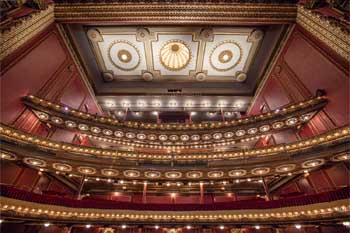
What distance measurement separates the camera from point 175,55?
35.9ft

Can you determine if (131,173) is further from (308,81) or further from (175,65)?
(308,81)

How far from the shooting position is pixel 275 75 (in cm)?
992

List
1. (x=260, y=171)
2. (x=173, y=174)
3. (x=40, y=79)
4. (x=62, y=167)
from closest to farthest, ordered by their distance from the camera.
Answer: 1. (x=62, y=167)
2. (x=260, y=171)
3. (x=173, y=174)
4. (x=40, y=79)

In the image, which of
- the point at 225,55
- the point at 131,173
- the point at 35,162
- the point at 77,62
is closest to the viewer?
the point at 35,162

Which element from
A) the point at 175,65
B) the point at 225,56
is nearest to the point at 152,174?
the point at 175,65

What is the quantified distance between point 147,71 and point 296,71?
317 inches

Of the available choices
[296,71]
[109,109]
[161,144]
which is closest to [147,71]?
[109,109]

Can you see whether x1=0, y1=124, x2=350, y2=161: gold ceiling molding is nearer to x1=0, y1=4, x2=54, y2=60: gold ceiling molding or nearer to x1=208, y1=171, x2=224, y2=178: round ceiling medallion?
x1=208, y1=171, x2=224, y2=178: round ceiling medallion

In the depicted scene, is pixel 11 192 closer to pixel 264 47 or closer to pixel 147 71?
pixel 147 71

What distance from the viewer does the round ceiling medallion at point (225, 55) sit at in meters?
10.5

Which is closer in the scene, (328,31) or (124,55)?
(328,31)

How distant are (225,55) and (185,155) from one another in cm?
651

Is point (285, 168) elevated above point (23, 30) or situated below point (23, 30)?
below

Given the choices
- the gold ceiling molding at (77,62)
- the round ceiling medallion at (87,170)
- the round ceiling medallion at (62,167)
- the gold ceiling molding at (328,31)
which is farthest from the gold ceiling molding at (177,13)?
the round ceiling medallion at (87,170)
